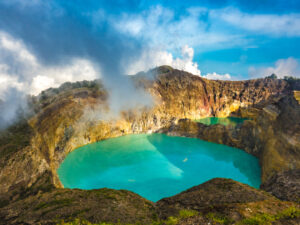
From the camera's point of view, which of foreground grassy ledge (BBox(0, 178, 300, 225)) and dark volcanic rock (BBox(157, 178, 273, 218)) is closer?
foreground grassy ledge (BBox(0, 178, 300, 225))

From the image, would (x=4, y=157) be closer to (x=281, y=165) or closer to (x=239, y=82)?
(x=281, y=165)

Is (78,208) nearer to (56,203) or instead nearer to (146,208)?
(56,203)

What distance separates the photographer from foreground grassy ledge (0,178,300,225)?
7516 mm

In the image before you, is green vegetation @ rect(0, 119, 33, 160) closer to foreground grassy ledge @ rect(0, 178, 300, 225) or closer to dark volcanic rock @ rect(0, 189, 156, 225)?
dark volcanic rock @ rect(0, 189, 156, 225)

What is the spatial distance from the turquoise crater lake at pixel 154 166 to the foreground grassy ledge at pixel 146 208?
31.5 ft

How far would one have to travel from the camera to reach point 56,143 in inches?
1297

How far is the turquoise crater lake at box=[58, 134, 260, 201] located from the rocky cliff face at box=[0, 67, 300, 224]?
2905 millimetres

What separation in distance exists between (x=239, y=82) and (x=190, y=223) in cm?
11802

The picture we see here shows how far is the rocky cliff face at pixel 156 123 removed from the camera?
56.2 feet

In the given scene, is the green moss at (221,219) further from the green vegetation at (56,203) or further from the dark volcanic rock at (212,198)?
the green vegetation at (56,203)

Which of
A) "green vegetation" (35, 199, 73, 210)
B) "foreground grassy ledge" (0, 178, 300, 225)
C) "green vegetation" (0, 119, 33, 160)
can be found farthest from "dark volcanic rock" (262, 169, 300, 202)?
"green vegetation" (0, 119, 33, 160)

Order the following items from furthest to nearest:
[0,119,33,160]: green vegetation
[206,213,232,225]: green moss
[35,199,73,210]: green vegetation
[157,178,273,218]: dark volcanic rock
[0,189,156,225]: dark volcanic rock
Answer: [0,119,33,160]: green vegetation → [157,178,273,218]: dark volcanic rock → [35,199,73,210]: green vegetation → [0,189,156,225]: dark volcanic rock → [206,213,232,225]: green moss

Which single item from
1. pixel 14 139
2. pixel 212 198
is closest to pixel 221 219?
pixel 212 198

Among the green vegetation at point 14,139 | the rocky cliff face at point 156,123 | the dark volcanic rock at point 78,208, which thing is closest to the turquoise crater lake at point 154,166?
the rocky cliff face at point 156,123
